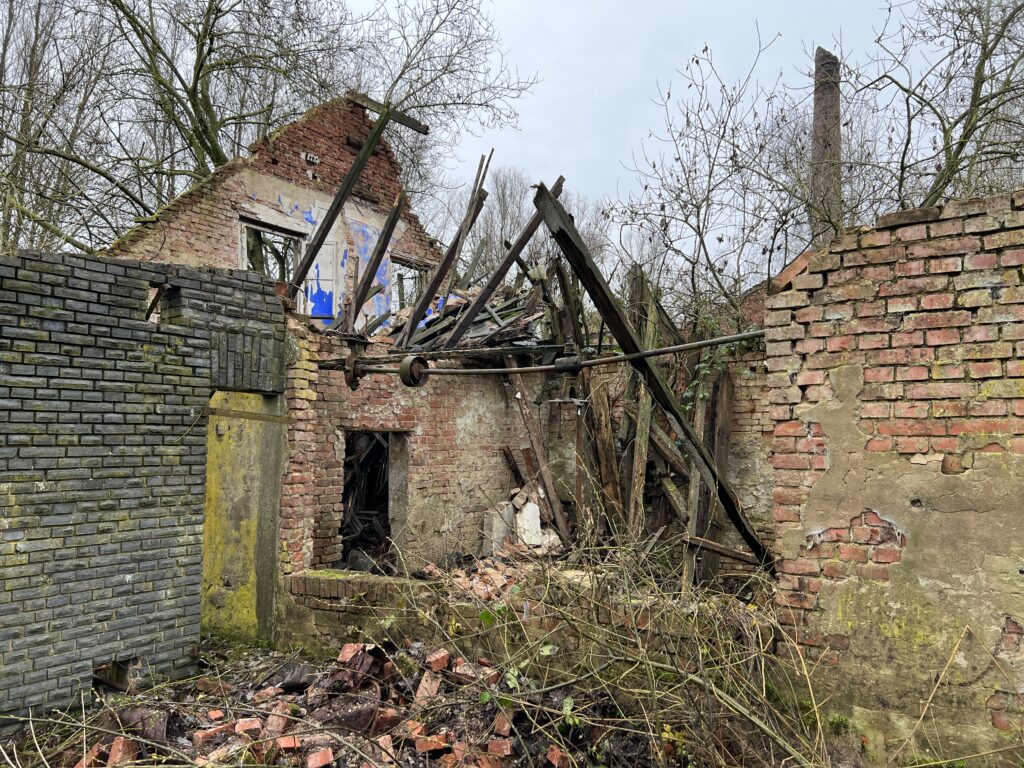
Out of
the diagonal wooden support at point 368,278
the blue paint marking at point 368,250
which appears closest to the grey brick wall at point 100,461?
the diagonal wooden support at point 368,278

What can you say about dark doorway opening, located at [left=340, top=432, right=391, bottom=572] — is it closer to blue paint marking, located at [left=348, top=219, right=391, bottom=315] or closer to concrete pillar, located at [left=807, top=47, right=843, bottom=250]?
blue paint marking, located at [left=348, top=219, right=391, bottom=315]

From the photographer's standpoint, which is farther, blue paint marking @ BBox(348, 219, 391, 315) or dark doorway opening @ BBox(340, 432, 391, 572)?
blue paint marking @ BBox(348, 219, 391, 315)

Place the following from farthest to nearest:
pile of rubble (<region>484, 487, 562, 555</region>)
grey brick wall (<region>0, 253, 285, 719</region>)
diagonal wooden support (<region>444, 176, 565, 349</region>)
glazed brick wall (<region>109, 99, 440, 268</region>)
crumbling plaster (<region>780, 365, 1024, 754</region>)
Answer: glazed brick wall (<region>109, 99, 440, 268</region>) → pile of rubble (<region>484, 487, 562, 555</region>) → diagonal wooden support (<region>444, 176, 565, 349</region>) → grey brick wall (<region>0, 253, 285, 719</region>) → crumbling plaster (<region>780, 365, 1024, 754</region>)

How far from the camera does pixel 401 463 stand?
25.6 ft

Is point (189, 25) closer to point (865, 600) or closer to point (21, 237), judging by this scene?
point (21, 237)

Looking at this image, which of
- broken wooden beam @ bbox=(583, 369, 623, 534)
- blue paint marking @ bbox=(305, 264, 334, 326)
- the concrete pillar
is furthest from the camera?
blue paint marking @ bbox=(305, 264, 334, 326)

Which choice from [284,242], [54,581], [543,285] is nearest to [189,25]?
[284,242]

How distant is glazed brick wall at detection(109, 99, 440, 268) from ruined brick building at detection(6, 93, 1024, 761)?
0.65 m

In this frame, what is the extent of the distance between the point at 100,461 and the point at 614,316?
3.55 m

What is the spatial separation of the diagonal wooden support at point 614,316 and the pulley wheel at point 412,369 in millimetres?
1559

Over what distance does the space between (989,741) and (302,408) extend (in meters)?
4.79

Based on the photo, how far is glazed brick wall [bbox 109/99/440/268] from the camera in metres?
8.73

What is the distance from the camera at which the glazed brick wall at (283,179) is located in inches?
344

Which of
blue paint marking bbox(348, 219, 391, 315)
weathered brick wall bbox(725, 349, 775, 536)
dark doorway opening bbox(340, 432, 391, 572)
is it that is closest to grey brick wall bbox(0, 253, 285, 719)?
dark doorway opening bbox(340, 432, 391, 572)
